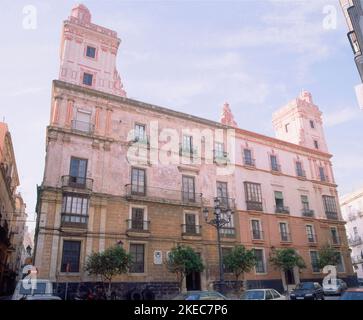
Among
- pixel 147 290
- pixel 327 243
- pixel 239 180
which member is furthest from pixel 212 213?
pixel 327 243

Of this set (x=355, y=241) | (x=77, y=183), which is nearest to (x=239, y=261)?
(x=77, y=183)

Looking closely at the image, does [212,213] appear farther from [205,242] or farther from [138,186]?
[138,186]

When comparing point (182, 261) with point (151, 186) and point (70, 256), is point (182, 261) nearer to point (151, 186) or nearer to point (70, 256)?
point (151, 186)

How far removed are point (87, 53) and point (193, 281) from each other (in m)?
20.0

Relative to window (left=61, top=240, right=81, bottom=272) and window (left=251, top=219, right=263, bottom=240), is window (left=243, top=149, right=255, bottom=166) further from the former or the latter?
window (left=61, top=240, right=81, bottom=272)

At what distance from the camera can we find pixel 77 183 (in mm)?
21547

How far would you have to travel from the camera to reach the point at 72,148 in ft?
73.2

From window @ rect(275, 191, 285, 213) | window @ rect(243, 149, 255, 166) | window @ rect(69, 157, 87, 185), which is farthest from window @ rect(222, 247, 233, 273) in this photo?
window @ rect(69, 157, 87, 185)

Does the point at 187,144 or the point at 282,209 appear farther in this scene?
the point at 282,209

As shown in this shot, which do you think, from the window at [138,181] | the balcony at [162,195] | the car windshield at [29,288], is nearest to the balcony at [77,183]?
the balcony at [162,195]

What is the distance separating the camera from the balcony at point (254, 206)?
28405 mm

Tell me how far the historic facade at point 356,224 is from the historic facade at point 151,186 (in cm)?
1558

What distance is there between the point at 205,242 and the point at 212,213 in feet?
8.48

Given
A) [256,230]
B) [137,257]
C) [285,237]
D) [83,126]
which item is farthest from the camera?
[285,237]
